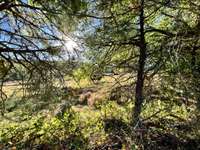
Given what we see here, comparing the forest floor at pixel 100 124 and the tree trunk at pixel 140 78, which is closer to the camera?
the tree trunk at pixel 140 78

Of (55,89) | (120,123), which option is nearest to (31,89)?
(55,89)

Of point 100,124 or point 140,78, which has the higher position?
point 140,78

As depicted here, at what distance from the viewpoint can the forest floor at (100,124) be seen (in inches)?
336

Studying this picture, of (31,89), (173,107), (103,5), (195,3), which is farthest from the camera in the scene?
(173,107)

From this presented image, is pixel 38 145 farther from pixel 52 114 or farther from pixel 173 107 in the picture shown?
pixel 173 107

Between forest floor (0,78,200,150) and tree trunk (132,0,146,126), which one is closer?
tree trunk (132,0,146,126)

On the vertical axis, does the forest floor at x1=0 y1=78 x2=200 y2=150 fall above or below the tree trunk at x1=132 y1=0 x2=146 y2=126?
below

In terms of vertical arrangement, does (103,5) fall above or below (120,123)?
above

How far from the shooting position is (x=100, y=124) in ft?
32.8

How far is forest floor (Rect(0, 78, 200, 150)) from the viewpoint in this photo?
28.0 ft

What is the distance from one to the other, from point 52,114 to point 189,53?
461 cm

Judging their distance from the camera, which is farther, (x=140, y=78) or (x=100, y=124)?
(x=100, y=124)

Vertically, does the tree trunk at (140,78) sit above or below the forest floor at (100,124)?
above

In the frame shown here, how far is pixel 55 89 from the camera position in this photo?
29.5 ft
